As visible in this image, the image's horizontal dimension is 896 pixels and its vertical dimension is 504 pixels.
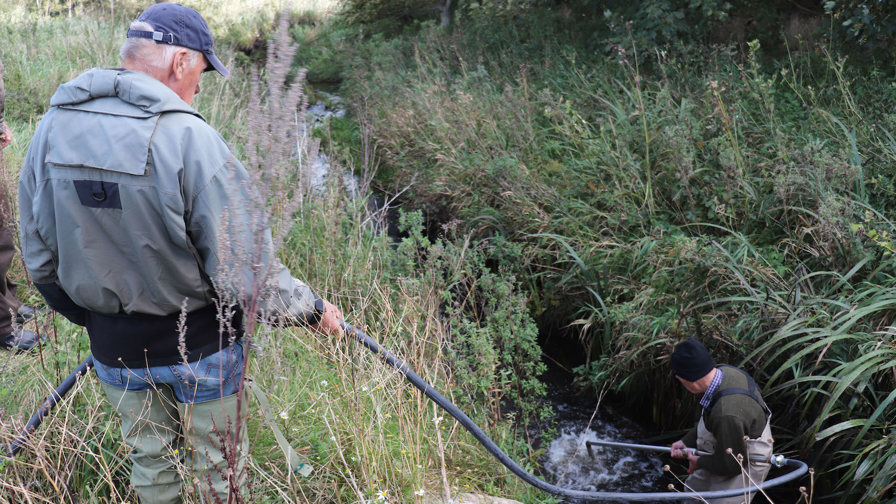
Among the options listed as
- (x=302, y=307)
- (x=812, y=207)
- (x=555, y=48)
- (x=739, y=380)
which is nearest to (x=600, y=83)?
(x=555, y=48)

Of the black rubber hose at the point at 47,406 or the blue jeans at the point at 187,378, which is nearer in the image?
the blue jeans at the point at 187,378

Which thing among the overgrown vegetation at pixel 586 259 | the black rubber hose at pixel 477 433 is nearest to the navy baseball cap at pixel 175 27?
the overgrown vegetation at pixel 586 259

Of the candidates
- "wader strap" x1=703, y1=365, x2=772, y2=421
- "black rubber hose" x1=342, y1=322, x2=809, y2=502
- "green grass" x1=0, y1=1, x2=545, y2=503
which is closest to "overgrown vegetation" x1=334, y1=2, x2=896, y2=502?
"wader strap" x1=703, y1=365, x2=772, y2=421

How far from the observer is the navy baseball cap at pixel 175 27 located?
6.88ft

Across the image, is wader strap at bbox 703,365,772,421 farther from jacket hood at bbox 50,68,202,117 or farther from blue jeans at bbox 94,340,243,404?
jacket hood at bbox 50,68,202,117

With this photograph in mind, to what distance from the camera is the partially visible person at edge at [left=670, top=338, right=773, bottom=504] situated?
347 cm

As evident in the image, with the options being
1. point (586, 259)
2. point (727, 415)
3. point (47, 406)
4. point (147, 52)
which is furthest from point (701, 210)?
point (47, 406)

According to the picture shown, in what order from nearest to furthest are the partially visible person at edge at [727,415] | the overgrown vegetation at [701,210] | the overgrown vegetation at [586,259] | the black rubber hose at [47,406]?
the black rubber hose at [47,406]
the overgrown vegetation at [586,259]
the partially visible person at edge at [727,415]
the overgrown vegetation at [701,210]

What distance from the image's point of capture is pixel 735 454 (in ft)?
Result: 11.6

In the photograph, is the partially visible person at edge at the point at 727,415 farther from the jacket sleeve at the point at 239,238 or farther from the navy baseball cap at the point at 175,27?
the navy baseball cap at the point at 175,27

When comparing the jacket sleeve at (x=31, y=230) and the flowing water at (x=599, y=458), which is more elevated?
the jacket sleeve at (x=31, y=230)

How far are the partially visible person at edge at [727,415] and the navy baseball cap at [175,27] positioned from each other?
9.14 feet

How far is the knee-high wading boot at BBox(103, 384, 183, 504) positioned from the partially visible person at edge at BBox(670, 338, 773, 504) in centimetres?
254

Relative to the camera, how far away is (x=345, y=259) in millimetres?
5195
